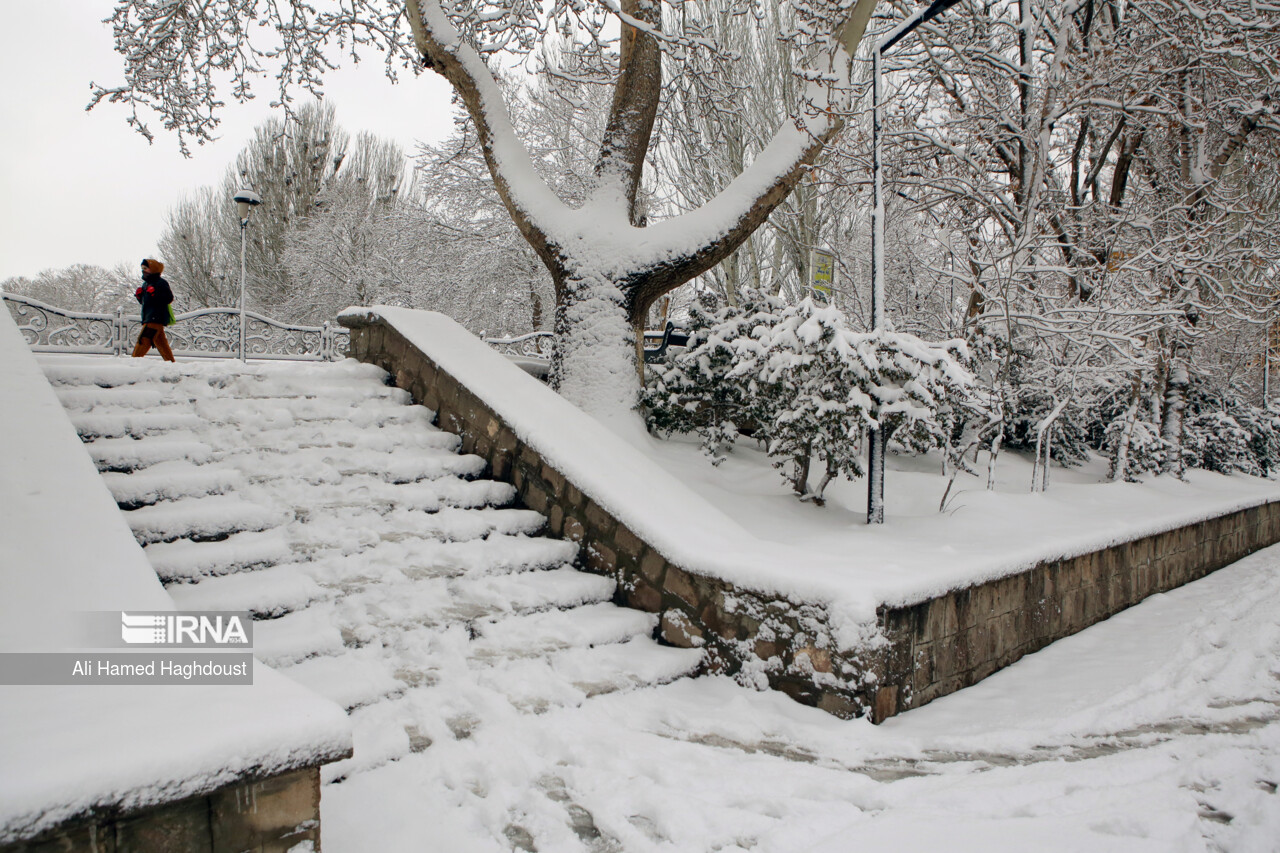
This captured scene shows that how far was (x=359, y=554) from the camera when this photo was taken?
373 centimetres

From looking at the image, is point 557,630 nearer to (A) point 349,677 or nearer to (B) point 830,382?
(A) point 349,677

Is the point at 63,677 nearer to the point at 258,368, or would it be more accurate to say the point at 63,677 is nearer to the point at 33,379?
the point at 33,379

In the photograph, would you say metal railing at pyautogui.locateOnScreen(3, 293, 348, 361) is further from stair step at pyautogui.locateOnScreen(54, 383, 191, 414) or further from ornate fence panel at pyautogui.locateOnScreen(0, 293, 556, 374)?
stair step at pyautogui.locateOnScreen(54, 383, 191, 414)

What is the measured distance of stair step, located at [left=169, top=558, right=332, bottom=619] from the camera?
3.05m

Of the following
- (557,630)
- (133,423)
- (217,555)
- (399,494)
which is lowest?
(557,630)

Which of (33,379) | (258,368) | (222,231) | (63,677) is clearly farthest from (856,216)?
(222,231)

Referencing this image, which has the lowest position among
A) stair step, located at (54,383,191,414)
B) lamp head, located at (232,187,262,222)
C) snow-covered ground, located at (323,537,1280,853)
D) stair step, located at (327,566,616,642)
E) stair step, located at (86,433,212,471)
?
snow-covered ground, located at (323,537,1280,853)

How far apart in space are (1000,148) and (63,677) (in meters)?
9.81

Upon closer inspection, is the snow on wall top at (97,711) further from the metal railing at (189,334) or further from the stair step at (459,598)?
the metal railing at (189,334)

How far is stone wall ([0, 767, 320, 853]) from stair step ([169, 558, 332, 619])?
56.1 inches

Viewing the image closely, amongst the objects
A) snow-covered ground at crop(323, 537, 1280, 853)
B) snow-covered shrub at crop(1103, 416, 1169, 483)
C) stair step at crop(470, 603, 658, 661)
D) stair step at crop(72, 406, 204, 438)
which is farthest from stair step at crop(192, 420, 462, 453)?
snow-covered shrub at crop(1103, 416, 1169, 483)

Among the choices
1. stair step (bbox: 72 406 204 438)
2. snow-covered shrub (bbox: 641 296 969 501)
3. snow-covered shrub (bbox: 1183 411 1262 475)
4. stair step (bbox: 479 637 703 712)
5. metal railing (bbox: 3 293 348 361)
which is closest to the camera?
stair step (bbox: 479 637 703 712)

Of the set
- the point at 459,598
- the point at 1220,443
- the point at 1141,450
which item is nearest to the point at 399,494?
the point at 459,598

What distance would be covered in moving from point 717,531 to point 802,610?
2.97ft
